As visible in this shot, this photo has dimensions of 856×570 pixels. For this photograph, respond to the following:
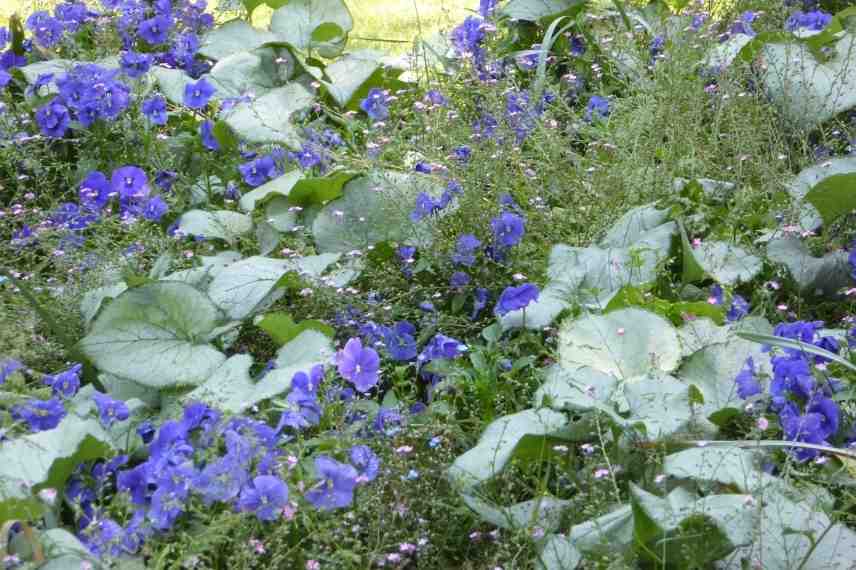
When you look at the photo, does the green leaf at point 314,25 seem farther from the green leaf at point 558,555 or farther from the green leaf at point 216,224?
the green leaf at point 558,555

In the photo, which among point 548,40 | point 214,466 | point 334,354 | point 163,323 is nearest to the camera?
point 214,466

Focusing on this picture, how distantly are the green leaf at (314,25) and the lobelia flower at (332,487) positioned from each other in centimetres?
244

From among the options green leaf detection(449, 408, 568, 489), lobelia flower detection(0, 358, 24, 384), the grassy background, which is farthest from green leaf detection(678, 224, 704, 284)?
the grassy background

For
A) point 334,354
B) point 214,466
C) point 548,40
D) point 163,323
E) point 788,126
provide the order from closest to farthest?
point 214,466 < point 334,354 < point 163,323 < point 788,126 < point 548,40

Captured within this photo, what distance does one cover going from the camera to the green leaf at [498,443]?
80.6 inches

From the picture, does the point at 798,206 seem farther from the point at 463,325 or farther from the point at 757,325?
the point at 463,325

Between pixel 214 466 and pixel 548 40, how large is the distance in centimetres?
229

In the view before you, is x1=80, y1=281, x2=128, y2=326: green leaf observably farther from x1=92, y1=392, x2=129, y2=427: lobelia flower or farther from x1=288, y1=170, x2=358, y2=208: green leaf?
x1=288, y1=170, x2=358, y2=208: green leaf

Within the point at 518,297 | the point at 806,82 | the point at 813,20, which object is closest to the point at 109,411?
the point at 518,297

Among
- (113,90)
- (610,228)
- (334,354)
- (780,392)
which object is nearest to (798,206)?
(610,228)

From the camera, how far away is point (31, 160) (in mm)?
3377

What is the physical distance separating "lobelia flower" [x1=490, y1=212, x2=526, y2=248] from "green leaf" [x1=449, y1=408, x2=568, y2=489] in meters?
0.67

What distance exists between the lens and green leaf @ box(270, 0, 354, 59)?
13.6ft

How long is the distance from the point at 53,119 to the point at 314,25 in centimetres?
105
